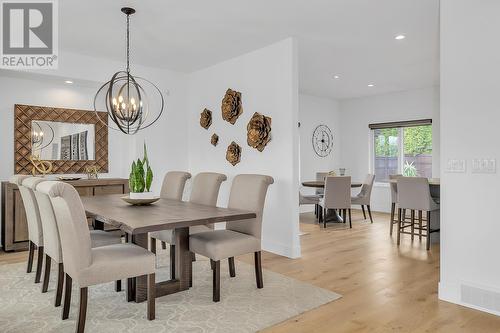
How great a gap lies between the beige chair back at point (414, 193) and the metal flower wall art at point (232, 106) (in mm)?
2374

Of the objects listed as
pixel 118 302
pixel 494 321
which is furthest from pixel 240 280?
pixel 494 321

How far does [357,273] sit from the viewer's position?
11.9 feet

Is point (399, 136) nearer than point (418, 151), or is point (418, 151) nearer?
point (418, 151)

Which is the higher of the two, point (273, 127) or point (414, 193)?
point (273, 127)

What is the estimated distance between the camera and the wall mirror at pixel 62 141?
16.5 feet

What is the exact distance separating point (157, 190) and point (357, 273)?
3.45 m

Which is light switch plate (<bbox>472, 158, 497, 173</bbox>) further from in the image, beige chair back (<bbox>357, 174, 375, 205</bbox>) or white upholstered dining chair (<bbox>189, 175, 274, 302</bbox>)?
beige chair back (<bbox>357, 174, 375, 205</bbox>)

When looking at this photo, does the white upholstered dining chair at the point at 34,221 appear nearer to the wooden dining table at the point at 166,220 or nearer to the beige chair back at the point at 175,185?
the wooden dining table at the point at 166,220

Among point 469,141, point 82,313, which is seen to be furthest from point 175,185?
point 469,141

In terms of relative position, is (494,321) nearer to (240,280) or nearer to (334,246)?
(240,280)

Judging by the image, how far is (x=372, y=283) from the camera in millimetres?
3332

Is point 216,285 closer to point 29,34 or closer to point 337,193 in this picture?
point 29,34

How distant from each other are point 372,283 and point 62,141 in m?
4.48

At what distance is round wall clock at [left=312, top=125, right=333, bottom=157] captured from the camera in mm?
8148
